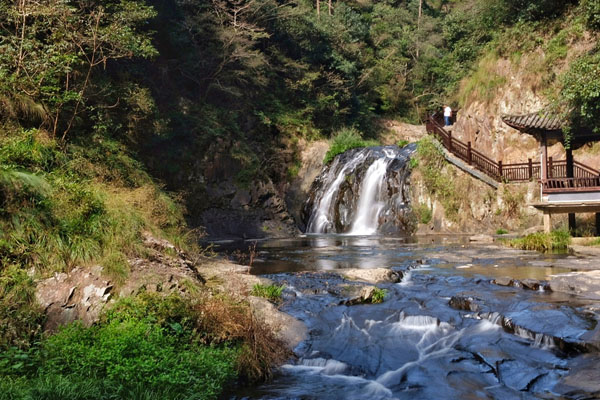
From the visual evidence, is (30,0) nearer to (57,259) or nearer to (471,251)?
(57,259)

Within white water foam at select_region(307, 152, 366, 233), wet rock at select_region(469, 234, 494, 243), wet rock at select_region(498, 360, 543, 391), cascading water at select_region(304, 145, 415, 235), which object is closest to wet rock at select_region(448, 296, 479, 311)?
wet rock at select_region(498, 360, 543, 391)

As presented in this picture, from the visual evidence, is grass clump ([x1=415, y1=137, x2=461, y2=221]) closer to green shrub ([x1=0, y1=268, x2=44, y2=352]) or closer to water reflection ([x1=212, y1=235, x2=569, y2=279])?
water reflection ([x1=212, y1=235, x2=569, y2=279])

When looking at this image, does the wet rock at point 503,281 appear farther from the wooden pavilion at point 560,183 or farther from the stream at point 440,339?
the wooden pavilion at point 560,183

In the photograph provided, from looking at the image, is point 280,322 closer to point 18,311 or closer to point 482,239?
point 18,311

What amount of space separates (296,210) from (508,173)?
11104mm

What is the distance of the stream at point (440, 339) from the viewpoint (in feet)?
20.4

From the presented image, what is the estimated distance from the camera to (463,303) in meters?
8.88

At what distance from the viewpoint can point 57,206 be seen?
840 cm

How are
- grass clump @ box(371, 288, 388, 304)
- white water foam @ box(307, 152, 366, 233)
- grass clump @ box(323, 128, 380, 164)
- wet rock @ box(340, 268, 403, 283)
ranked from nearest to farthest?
grass clump @ box(371, 288, 388, 304) < wet rock @ box(340, 268, 403, 283) < white water foam @ box(307, 152, 366, 233) < grass clump @ box(323, 128, 380, 164)

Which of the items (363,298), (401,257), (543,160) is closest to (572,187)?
(543,160)

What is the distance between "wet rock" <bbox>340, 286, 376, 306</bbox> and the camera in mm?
9147

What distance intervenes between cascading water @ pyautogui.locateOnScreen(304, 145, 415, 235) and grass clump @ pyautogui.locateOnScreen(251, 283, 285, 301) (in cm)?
1581

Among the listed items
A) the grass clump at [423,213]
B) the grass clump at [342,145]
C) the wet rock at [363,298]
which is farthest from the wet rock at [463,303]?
the grass clump at [342,145]

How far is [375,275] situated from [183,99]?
18.3 m
